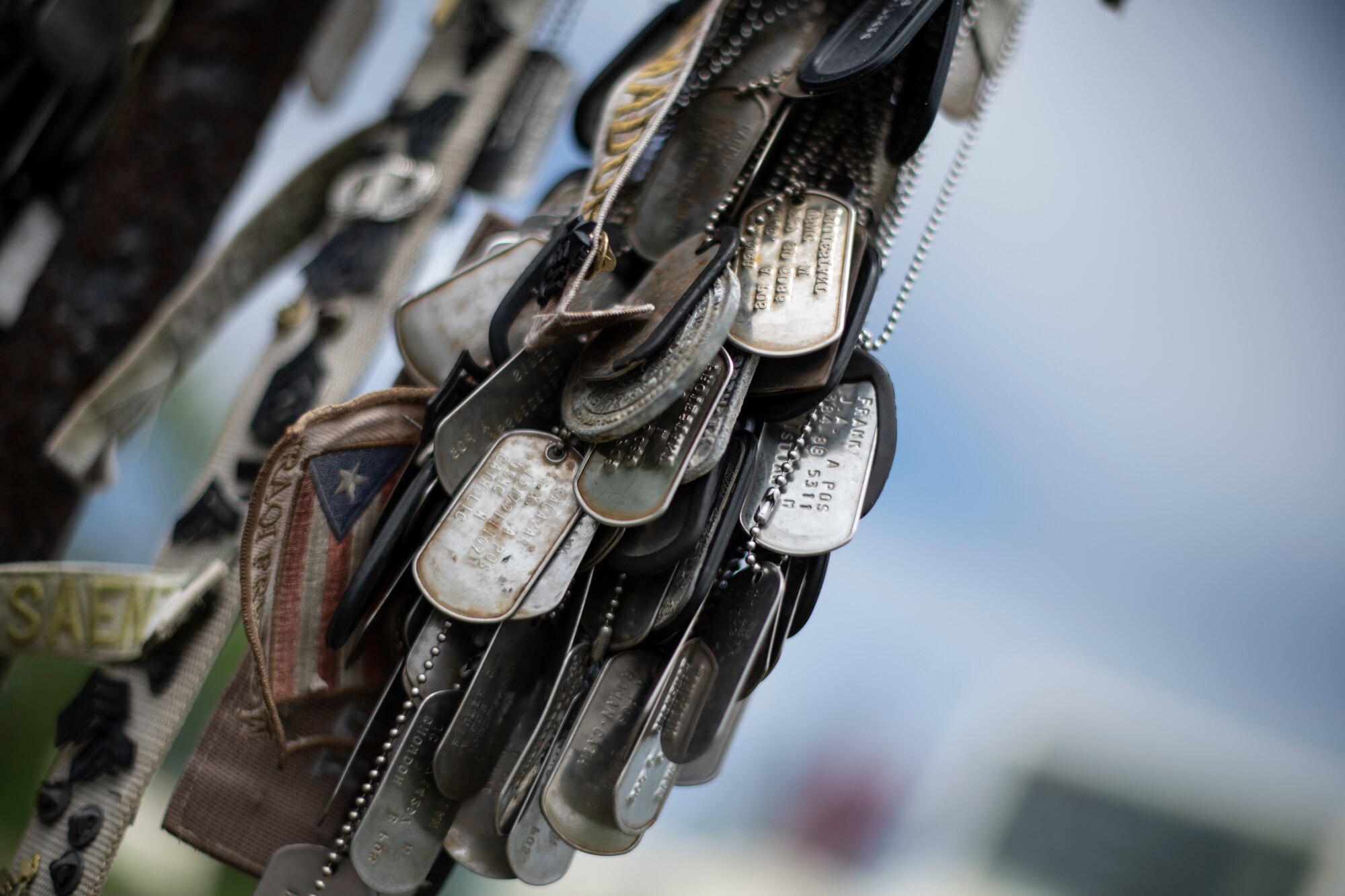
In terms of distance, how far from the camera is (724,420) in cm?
44

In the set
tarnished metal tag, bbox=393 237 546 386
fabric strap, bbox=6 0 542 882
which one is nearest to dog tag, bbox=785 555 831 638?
tarnished metal tag, bbox=393 237 546 386

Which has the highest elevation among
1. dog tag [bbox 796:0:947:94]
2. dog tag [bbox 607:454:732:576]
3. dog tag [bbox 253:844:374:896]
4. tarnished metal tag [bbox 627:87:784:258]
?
dog tag [bbox 796:0:947:94]

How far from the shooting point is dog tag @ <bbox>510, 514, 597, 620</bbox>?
1.41ft

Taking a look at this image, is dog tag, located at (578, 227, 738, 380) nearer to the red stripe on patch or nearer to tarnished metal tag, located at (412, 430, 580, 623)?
tarnished metal tag, located at (412, 430, 580, 623)

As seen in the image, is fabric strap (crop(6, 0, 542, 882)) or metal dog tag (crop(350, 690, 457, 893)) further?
fabric strap (crop(6, 0, 542, 882))

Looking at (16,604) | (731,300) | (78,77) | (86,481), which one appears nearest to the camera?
(731,300)

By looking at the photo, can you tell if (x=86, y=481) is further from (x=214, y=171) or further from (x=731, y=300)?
(x=731, y=300)

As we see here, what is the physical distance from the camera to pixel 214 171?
88cm

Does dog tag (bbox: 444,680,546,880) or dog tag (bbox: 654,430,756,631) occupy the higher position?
dog tag (bbox: 654,430,756,631)

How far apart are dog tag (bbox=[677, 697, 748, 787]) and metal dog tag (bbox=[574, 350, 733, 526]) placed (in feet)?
0.53

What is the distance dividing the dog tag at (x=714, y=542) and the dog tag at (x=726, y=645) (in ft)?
0.05

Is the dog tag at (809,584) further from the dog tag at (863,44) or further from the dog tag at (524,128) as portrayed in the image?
the dog tag at (524,128)

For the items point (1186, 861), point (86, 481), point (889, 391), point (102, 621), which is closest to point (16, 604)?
point (102, 621)

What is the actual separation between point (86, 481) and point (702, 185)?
611 millimetres
